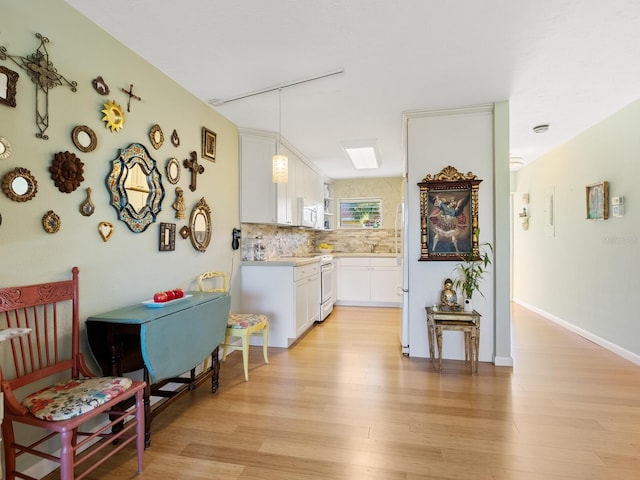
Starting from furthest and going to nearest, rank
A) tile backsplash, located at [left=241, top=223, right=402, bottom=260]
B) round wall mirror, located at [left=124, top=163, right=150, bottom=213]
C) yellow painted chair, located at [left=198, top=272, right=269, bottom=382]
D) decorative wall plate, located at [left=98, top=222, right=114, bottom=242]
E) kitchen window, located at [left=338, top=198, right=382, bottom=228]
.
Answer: kitchen window, located at [left=338, top=198, right=382, bottom=228] < tile backsplash, located at [left=241, top=223, right=402, bottom=260] < yellow painted chair, located at [left=198, top=272, right=269, bottom=382] < round wall mirror, located at [left=124, top=163, right=150, bottom=213] < decorative wall plate, located at [left=98, top=222, right=114, bottom=242]

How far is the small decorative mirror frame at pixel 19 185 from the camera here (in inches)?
61.9

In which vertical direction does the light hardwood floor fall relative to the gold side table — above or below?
below

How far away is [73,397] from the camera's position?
60.2 inches

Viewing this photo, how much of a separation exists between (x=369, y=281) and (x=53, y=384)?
4.67m

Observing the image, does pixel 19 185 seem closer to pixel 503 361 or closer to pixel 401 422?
pixel 401 422

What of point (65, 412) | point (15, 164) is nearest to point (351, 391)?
point (65, 412)

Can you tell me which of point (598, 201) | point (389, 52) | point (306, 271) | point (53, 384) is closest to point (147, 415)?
point (53, 384)

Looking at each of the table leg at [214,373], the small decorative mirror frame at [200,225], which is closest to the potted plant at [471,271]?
the table leg at [214,373]

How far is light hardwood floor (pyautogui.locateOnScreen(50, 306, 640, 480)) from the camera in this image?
1.76m

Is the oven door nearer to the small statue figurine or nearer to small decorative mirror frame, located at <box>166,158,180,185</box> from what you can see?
the small statue figurine

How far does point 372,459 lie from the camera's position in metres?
1.84

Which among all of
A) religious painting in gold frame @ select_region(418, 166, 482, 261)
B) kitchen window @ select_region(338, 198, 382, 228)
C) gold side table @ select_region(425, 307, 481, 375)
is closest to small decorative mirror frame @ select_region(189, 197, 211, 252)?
religious painting in gold frame @ select_region(418, 166, 482, 261)

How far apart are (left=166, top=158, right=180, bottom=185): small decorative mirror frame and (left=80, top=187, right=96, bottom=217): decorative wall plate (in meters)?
0.73

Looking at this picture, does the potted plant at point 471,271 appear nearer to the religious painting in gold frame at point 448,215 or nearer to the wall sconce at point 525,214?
the religious painting in gold frame at point 448,215
